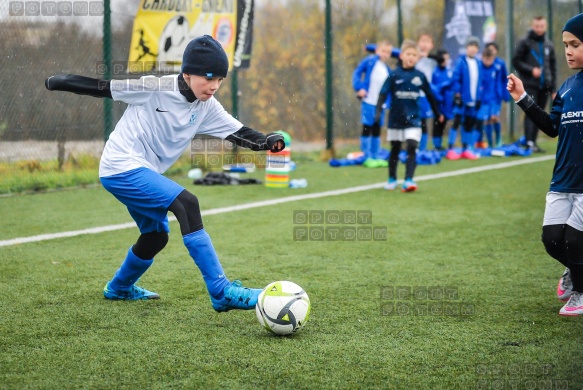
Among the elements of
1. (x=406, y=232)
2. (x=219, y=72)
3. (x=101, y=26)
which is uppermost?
(x=101, y=26)

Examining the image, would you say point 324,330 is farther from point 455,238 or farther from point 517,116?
point 517,116

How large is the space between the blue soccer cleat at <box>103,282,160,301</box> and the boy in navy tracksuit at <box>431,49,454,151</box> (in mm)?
10427

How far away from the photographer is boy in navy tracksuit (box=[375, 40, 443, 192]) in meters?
A: 9.98

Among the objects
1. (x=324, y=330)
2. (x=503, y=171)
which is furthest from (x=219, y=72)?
(x=503, y=171)

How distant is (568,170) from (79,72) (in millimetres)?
7384

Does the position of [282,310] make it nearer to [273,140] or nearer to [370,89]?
[273,140]

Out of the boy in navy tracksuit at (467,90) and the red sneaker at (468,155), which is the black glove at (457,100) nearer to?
the boy in navy tracksuit at (467,90)

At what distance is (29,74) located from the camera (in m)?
9.64

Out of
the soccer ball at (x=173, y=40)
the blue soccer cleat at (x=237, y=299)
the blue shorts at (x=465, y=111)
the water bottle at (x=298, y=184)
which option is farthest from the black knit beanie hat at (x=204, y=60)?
the blue shorts at (x=465, y=111)

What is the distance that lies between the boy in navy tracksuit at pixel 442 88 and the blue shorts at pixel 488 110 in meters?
0.62

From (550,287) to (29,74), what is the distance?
7.10 m

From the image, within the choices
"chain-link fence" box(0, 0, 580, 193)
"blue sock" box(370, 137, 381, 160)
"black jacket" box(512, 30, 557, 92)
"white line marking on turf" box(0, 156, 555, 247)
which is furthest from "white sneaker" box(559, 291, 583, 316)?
"black jacket" box(512, 30, 557, 92)

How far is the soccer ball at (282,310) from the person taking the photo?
3.98m

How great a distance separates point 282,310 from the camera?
157 inches
